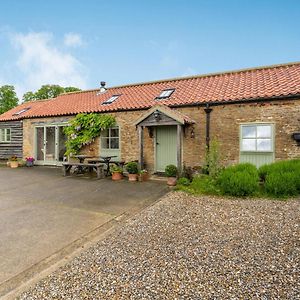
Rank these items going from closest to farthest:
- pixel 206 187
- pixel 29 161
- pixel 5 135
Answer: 1. pixel 206 187
2. pixel 29 161
3. pixel 5 135

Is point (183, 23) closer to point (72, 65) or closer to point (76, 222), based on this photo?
point (72, 65)

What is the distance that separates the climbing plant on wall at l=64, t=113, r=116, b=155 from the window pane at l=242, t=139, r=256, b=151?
6133 mm

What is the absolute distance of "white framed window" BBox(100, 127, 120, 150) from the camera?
1145cm

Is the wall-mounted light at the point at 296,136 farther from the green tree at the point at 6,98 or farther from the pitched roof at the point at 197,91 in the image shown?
the green tree at the point at 6,98

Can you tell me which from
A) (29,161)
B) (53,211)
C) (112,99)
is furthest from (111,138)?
(53,211)

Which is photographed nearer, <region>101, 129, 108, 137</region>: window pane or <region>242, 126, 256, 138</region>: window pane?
<region>242, 126, 256, 138</region>: window pane

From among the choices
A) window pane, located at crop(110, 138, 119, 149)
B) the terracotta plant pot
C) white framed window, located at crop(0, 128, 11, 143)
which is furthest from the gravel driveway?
white framed window, located at crop(0, 128, 11, 143)

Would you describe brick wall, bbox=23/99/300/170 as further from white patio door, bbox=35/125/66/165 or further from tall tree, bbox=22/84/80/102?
tall tree, bbox=22/84/80/102

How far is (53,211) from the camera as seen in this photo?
5312 millimetres

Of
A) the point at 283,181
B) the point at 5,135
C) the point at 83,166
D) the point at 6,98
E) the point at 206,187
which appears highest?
the point at 6,98

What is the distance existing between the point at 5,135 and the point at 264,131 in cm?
1621

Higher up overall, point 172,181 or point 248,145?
point 248,145

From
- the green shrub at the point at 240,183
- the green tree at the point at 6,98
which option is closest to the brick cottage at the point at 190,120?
the green shrub at the point at 240,183

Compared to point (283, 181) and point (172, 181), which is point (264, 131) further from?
point (172, 181)
